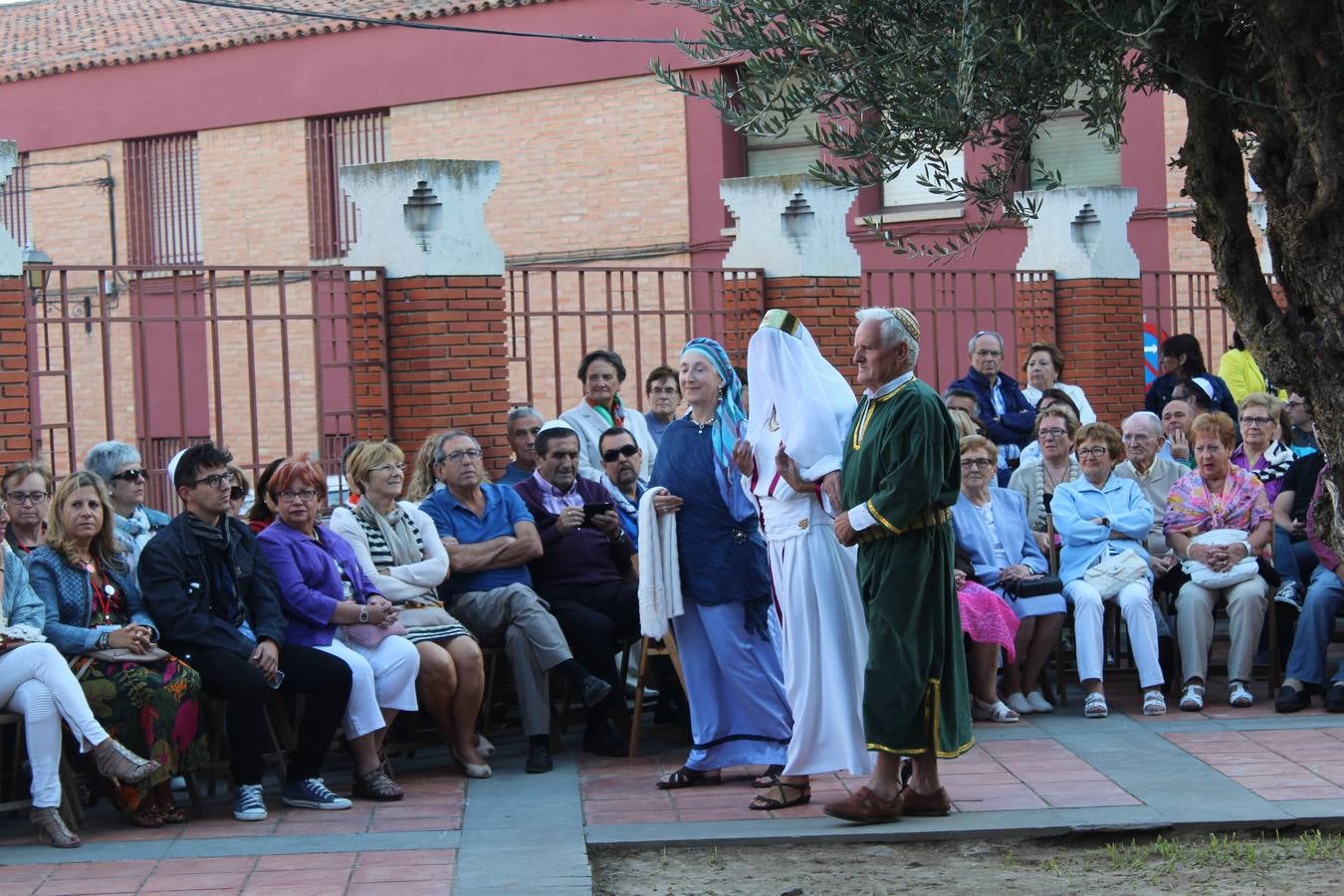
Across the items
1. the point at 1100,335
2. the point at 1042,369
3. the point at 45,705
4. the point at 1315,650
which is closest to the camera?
the point at 45,705

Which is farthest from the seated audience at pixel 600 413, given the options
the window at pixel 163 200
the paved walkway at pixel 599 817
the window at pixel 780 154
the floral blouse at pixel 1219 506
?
the window at pixel 163 200

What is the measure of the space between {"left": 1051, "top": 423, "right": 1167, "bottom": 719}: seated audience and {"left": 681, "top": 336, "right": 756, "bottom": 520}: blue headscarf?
2426mm

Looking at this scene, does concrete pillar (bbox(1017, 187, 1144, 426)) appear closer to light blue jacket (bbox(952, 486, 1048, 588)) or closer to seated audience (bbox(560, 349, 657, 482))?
seated audience (bbox(560, 349, 657, 482))

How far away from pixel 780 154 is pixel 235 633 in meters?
15.9

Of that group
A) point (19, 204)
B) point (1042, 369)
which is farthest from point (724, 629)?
point (19, 204)

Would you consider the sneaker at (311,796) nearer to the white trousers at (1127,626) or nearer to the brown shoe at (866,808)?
the brown shoe at (866,808)

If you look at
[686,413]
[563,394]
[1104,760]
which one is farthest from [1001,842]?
[563,394]

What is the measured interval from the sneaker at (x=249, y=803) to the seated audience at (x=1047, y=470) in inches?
184

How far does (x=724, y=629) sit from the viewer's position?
306 inches

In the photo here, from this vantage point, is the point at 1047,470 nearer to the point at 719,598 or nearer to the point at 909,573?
the point at 719,598

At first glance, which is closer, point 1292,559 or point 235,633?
point 235,633

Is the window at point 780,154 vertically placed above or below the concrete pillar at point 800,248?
above

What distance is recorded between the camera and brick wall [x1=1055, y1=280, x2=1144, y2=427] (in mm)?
15375

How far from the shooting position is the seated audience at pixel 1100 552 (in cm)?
927
